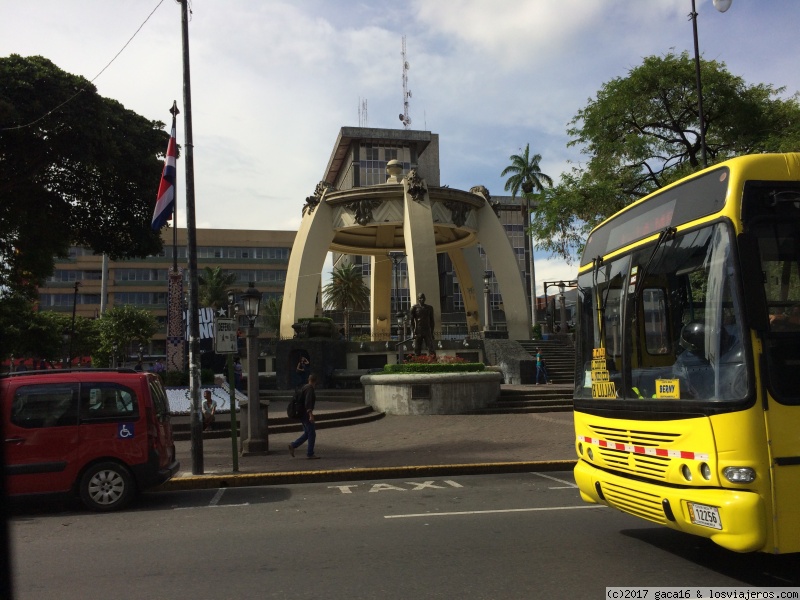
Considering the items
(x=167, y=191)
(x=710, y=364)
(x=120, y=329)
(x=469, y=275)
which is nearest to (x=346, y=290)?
(x=120, y=329)

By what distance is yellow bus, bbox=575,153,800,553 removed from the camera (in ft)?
15.1

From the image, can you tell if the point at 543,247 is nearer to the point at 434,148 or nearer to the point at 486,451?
the point at 486,451

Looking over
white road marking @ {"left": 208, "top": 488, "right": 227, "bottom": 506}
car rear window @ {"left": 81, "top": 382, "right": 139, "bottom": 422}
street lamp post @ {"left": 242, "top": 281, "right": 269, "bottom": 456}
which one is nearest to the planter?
street lamp post @ {"left": 242, "top": 281, "right": 269, "bottom": 456}

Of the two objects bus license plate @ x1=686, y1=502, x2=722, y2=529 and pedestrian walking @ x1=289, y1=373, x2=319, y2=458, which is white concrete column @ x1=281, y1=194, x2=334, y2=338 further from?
bus license plate @ x1=686, y1=502, x2=722, y2=529

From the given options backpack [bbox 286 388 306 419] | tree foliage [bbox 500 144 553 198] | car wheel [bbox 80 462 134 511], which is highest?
tree foliage [bbox 500 144 553 198]

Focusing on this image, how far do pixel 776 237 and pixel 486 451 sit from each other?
916 cm

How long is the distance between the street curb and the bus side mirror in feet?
24.7

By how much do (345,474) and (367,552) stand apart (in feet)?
16.9

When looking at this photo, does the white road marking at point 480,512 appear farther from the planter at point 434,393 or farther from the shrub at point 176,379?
the shrub at point 176,379

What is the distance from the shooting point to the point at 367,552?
20.4ft

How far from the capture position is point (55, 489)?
28.3 ft

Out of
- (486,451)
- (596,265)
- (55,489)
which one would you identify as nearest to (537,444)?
(486,451)

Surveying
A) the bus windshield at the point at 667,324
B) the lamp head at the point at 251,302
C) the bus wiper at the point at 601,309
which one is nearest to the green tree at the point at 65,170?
the lamp head at the point at 251,302

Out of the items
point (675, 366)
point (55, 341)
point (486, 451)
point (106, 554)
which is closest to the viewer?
point (675, 366)
